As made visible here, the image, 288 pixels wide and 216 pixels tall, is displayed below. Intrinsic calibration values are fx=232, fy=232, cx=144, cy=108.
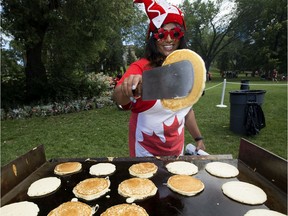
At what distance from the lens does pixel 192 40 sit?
38875mm

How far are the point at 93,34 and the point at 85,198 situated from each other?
10315mm

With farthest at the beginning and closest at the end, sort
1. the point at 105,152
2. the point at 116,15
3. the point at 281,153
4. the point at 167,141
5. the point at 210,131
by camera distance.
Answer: the point at 116,15
the point at 210,131
the point at 105,152
the point at 281,153
the point at 167,141

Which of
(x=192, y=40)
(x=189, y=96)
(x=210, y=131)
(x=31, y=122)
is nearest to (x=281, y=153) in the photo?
(x=210, y=131)

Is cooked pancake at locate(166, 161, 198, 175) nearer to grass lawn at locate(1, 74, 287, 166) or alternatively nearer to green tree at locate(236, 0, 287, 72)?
grass lawn at locate(1, 74, 287, 166)

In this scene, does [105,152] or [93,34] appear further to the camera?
[93,34]

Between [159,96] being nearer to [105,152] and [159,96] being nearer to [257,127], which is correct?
[105,152]

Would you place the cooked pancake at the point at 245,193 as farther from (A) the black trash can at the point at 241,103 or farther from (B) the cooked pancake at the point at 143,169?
(A) the black trash can at the point at 241,103

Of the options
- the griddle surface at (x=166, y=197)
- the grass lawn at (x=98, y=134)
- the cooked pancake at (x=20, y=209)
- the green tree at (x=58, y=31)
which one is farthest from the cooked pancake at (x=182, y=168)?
the green tree at (x=58, y=31)

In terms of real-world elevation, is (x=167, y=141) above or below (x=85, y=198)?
above

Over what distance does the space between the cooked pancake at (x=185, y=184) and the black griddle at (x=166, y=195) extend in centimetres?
3

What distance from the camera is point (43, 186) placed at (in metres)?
1.88

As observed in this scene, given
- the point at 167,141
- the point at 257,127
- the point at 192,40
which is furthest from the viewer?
the point at 192,40

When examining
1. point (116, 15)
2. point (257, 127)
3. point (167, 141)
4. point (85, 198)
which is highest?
point (116, 15)

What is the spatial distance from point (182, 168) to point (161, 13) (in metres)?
1.46
